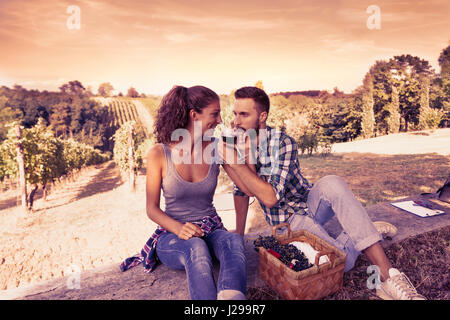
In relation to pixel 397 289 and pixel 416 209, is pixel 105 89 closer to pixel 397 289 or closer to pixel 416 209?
pixel 416 209

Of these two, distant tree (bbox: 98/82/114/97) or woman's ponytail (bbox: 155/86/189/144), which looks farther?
distant tree (bbox: 98/82/114/97)

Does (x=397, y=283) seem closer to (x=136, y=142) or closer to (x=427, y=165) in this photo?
(x=427, y=165)

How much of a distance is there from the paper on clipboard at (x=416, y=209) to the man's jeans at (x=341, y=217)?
211 centimetres

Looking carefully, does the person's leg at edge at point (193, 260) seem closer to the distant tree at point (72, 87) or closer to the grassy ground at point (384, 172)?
the grassy ground at point (384, 172)

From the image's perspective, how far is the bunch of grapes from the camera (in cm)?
212

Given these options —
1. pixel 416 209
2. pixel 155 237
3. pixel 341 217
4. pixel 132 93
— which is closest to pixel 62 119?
pixel 132 93

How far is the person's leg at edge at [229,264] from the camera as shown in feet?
5.65

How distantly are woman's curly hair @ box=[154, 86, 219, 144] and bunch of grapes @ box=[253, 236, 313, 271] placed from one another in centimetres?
123

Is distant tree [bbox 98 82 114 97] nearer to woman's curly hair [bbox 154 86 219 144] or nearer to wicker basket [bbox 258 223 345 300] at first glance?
woman's curly hair [bbox 154 86 219 144]

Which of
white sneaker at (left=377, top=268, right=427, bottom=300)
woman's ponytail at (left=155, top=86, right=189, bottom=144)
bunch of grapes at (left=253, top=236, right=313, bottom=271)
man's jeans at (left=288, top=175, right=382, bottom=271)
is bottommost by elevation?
white sneaker at (left=377, top=268, right=427, bottom=300)

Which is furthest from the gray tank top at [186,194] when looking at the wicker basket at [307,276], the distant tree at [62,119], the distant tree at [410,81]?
the distant tree at [62,119]

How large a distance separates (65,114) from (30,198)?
61.3 metres

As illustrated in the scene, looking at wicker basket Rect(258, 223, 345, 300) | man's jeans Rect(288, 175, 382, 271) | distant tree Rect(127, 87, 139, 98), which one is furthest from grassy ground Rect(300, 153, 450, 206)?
distant tree Rect(127, 87, 139, 98)

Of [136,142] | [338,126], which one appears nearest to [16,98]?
[136,142]
